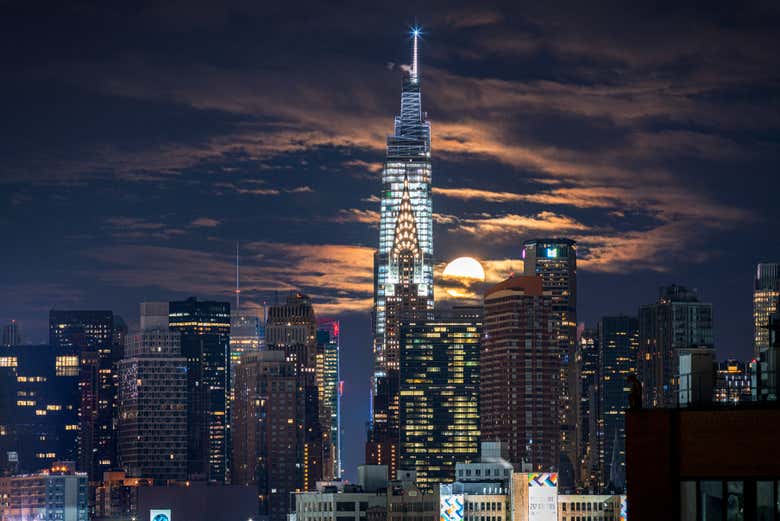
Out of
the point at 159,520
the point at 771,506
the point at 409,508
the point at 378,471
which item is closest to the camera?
the point at 771,506

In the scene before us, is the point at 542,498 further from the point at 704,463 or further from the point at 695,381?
the point at 704,463

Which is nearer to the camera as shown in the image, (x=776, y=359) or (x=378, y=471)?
(x=776, y=359)

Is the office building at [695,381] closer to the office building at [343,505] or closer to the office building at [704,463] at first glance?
the office building at [704,463]

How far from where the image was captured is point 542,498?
492 feet

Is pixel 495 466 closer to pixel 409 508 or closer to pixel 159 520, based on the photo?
pixel 409 508

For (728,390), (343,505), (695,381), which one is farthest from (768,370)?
(343,505)

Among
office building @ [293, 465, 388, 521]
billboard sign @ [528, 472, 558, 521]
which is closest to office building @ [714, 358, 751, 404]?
billboard sign @ [528, 472, 558, 521]

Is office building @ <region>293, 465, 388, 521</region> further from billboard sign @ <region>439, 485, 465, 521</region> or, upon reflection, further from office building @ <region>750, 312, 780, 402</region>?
office building @ <region>750, 312, 780, 402</region>

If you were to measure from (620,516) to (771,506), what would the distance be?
415ft

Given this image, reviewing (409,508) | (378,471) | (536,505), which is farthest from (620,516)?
(378,471)

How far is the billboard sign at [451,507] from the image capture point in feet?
492

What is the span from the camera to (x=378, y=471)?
174 m

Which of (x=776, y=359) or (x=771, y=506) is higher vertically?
(x=776, y=359)

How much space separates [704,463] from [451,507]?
13071 cm
